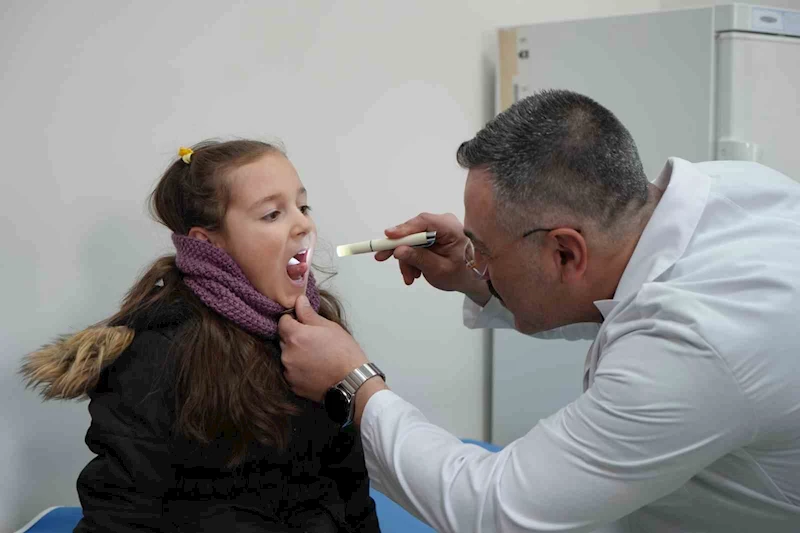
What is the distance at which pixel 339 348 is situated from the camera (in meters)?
1.31

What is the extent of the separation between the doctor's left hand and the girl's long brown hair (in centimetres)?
6

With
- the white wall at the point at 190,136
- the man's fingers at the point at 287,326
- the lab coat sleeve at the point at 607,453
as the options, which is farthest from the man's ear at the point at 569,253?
the white wall at the point at 190,136

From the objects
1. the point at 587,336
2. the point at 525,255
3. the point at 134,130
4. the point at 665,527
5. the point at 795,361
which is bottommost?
the point at 665,527

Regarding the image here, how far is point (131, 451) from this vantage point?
4.25ft

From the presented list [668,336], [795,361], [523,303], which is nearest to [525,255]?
[523,303]

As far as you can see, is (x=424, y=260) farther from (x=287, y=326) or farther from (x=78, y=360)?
(x=78, y=360)

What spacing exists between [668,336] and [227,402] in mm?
717

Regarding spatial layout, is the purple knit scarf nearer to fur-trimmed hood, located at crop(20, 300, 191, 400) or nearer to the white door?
fur-trimmed hood, located at crop(20, 300, 191, 400)

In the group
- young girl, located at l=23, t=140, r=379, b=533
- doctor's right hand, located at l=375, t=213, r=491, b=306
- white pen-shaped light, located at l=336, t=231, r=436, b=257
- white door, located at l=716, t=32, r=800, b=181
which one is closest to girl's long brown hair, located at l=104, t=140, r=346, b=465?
young girl, located at l=23, t=140, r=379, b=533

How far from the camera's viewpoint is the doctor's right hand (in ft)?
5.29

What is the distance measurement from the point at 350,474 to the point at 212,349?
363 mm

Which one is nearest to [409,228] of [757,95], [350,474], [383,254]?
[383,254]

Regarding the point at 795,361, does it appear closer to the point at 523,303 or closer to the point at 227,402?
the point at 523,303

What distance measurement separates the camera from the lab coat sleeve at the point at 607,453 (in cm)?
109
